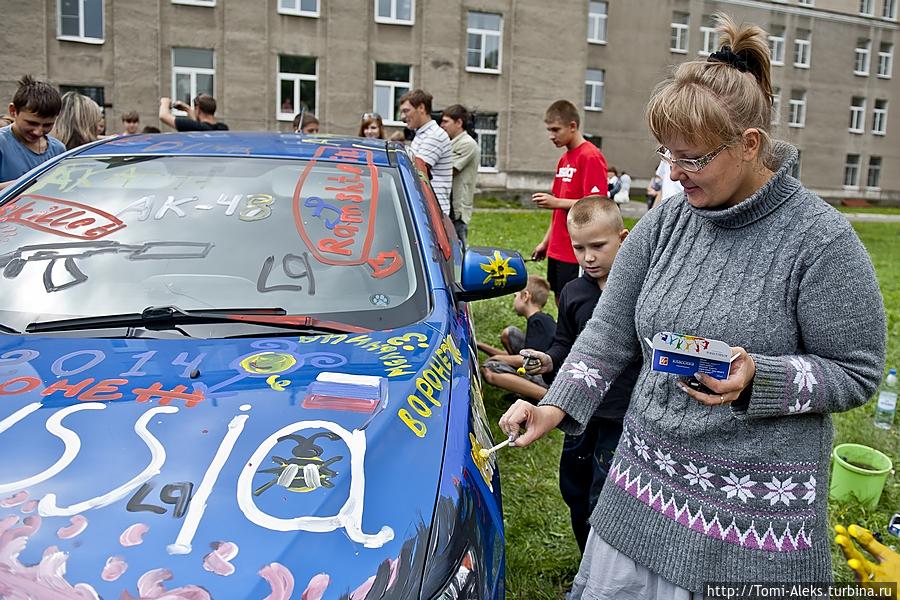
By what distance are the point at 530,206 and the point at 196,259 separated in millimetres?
23735

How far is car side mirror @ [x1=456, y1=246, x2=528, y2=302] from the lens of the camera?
8.75ft

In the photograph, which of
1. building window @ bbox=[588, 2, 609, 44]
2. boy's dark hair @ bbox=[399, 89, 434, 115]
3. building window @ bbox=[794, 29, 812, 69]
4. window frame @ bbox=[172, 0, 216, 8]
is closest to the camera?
boy's dark hair @ bbox=[399, 89, 434, 115]

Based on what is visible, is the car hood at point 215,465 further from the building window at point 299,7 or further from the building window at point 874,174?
the building window at point 874,174

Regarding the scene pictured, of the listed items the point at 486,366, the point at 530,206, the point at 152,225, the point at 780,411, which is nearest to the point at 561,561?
the point at 486,366

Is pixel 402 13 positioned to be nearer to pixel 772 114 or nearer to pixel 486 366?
pixel 486 366

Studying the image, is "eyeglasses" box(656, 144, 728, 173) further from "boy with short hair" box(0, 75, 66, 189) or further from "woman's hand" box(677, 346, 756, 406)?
"boy with short hair" box(0, 75, 66, 189)

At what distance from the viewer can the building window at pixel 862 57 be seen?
35.4m

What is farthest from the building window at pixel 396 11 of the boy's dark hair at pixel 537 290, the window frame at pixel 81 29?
the boy's dark hair at pixel 537 290

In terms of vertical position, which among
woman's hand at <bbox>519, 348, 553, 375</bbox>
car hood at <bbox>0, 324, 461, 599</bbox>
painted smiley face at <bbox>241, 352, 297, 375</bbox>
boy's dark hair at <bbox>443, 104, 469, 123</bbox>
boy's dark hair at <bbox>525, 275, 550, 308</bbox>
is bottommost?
boy's dark hair at <bbox>525, 275, 550, 308</bbox>

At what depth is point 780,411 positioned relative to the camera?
4.84 ft

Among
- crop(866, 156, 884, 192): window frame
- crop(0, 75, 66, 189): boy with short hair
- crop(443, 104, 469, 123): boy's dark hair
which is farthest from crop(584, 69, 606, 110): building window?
crop(0, 75, 66, 189): boy with short hair

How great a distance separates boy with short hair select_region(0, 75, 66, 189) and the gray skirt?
351 cm

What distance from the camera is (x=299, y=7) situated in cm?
2280

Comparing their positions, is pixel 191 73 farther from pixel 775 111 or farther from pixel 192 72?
pixel 775 111
